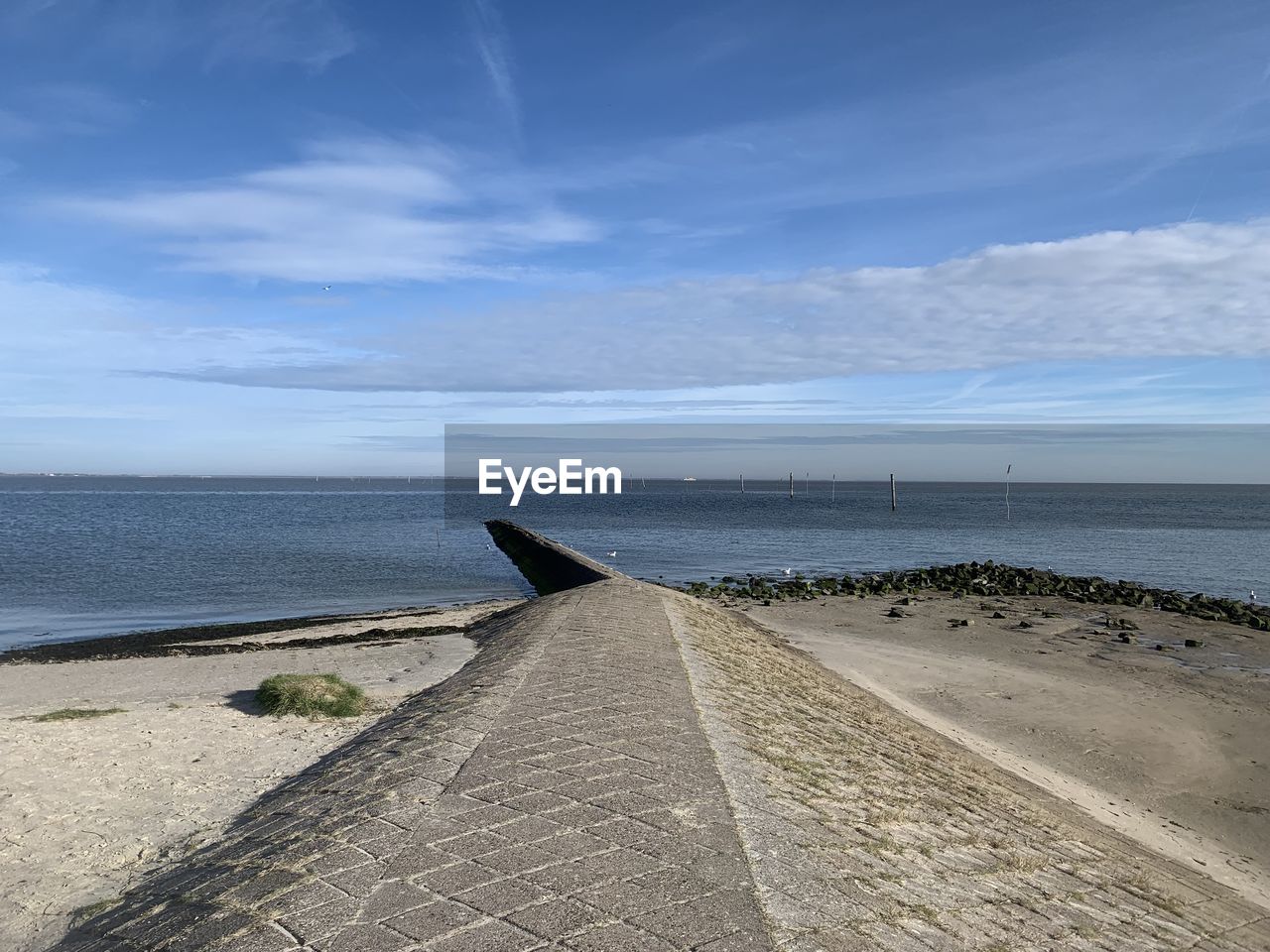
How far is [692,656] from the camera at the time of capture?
434 inches

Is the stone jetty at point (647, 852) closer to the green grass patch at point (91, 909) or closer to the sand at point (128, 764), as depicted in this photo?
the green grass patch at point (91, 909)

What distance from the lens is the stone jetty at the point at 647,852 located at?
3.94 metres

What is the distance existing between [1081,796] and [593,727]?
263 inches

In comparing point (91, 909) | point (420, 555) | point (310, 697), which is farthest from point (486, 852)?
point (420, 555)

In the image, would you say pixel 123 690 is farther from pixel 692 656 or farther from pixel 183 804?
pixel 692 656

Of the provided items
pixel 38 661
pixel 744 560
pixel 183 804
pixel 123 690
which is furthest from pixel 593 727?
pixel 744 560

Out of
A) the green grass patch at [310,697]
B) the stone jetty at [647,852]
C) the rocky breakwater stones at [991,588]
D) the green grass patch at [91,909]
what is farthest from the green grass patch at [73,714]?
the rocky breakwater stones at [991,588]

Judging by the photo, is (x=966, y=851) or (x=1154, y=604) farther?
(x=1154, y=604)

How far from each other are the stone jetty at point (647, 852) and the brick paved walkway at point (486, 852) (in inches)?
0.6

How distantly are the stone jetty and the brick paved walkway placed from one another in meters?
0.02

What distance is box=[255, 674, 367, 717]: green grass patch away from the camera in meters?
11.0

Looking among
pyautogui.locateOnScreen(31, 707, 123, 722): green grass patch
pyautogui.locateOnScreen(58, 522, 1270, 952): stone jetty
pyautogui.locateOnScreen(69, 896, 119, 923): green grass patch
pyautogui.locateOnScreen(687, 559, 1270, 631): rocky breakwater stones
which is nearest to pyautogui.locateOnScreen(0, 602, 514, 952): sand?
pyautogui.locateOnScreen(69, 896, 119, 923): green grass patch

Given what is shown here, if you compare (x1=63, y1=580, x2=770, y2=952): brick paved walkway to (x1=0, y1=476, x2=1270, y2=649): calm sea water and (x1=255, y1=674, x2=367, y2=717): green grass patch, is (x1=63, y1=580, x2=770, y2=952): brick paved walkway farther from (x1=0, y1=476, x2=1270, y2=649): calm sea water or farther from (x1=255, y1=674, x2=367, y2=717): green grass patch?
(x1=0, y1=476, x2=1270, y2=649): calm sea water

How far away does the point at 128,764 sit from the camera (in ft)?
28.8
